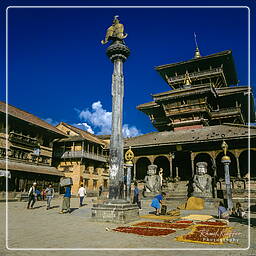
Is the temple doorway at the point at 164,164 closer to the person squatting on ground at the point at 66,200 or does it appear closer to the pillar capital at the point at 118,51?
the person squatting on ground at the point at 66,200

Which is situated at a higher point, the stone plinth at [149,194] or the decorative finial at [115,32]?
the decorative finial at [115,32]

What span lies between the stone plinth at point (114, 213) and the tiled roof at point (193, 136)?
15.3 metres

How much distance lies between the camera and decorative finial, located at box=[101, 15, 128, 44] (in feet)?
42.8

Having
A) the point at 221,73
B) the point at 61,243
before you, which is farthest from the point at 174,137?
the point at 61,243

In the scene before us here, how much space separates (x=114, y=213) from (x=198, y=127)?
2206cm

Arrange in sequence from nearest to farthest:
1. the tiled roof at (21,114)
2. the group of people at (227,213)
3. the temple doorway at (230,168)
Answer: the group of people at (227,213) < the temple doorway at (230,168) < the tiled roof at (21,114)

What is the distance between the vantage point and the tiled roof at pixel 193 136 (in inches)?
931

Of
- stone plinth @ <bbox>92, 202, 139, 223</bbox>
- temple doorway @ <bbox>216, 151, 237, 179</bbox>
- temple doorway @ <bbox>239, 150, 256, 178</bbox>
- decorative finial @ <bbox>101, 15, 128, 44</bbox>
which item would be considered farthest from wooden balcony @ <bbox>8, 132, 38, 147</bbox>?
temple doorway @ <bbox>239, 150, 256, 178</bbox>

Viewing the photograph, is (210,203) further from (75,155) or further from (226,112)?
(75,155)

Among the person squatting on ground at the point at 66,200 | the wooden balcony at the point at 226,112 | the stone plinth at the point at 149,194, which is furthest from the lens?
the wooden balcony at the point at 226,112

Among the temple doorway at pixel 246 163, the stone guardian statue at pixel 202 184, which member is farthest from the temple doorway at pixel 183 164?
the stone guardian statue at pixel 202 184

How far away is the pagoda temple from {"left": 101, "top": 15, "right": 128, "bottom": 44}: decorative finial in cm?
1406

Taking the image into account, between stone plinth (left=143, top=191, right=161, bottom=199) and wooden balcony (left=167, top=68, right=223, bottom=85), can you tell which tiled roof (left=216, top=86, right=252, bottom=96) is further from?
stone plinth (left=143, top=191, right=161, bottom=199)

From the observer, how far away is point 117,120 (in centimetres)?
1209
